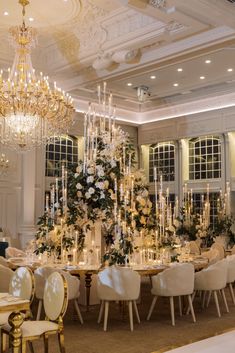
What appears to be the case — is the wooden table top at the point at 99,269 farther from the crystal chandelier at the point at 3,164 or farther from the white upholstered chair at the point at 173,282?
the crystal chandelier at the point at 3,164

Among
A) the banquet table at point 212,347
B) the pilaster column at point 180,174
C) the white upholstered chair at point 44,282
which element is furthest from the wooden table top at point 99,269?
the pilaster column at point 180,174

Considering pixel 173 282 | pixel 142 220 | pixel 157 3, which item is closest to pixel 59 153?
pixel 142 220

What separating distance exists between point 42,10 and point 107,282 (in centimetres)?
461

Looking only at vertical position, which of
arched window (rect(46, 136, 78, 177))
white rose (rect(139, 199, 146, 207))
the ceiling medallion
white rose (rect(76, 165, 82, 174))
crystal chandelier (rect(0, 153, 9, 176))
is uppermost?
the ceiling medallion

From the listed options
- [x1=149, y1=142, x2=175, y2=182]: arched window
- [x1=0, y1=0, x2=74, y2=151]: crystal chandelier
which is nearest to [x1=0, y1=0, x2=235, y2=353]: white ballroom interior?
[x1=0, y1=0, x2=74, y2=151]: crystal chandelier

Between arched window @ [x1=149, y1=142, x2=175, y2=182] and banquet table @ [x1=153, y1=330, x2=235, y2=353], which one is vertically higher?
arched window @ [x1=149, y1=142, x2=175, y2=182]

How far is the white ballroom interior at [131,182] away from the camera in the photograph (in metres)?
5.95

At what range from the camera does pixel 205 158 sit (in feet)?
45.1

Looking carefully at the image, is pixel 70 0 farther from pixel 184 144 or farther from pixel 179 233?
pixel 184 144

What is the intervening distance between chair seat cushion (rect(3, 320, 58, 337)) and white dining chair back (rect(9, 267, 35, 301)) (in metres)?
0.59

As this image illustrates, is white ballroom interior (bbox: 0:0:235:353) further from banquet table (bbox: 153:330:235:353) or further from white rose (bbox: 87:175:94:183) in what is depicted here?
white rose (bbox: 87:175:94:183)

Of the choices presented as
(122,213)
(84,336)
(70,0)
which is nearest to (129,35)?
(70,0)

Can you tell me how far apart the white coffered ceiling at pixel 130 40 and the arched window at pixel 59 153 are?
2969mm

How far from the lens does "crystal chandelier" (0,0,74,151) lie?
7590 mm
